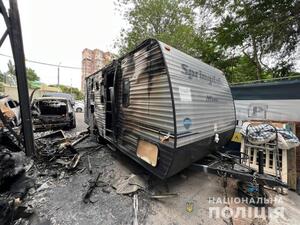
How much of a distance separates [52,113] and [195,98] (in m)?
8.88

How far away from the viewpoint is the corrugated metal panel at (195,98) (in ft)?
8.48

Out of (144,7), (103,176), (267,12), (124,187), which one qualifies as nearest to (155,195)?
(124,187)

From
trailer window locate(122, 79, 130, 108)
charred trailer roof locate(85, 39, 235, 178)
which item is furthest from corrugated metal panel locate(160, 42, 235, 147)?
trailer window locate(122, 79, 130, 108)

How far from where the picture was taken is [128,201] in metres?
2.89

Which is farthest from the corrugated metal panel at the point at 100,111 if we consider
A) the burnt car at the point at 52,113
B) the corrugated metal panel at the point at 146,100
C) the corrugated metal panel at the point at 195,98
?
the burnt car at the point at 52,113

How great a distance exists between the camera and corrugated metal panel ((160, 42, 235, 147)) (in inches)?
102

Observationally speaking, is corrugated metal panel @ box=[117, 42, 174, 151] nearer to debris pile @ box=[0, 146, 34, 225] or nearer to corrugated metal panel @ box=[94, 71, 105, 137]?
corrugated metal panel @ box=[94, 71, 105, 137]

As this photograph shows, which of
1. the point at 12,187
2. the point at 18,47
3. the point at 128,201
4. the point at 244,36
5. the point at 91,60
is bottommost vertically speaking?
the point at 128,201

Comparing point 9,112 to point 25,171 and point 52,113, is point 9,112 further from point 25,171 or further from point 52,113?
point 25,171

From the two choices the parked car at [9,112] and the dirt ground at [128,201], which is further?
the parked car at [9,112]

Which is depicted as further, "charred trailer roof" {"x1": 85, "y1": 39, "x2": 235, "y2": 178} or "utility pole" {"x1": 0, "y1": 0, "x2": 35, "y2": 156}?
"utility pole" {"x1": 0, "y1": 0, "x2": 35, "y2": 156}

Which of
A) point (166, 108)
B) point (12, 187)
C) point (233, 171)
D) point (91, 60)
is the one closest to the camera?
point (166, 108)

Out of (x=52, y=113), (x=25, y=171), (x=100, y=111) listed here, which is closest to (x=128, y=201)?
(x=25, y=171)

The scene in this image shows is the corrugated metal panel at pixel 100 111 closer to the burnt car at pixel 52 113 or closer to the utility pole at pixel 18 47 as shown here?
the utility pole at pixel 18 47
